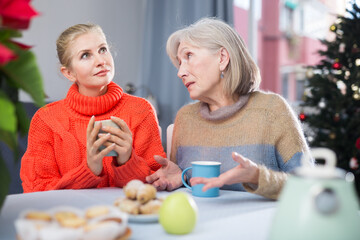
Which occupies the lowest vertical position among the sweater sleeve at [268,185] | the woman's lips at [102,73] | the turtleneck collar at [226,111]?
the sweater sleeve at [268,185]

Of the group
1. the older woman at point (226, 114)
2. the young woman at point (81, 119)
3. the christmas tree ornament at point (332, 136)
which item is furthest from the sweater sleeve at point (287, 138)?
the christmas tree ornament at point (332, 136)

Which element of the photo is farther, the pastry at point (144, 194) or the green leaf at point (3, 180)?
the pastry at point (144, 194)

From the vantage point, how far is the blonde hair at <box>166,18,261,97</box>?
144 cm

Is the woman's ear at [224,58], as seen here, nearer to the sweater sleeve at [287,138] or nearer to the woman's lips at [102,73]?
the sweater sleeve at [287,138]

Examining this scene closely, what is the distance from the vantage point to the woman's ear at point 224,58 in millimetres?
1452

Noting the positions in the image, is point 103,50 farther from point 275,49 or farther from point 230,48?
point 275,49

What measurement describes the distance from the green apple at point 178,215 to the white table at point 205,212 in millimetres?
15

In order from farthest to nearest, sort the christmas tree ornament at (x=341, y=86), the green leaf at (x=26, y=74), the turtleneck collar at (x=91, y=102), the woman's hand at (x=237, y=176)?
the christmas tree ornament at (x=341, y=86) → the turtleneck collar at (x=91, y=102) → the woman's hand at (x=237, y=176) → the green leaf at (x=26, y=74)

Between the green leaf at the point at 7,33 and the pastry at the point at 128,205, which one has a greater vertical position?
the green leaf at the point at 7,33

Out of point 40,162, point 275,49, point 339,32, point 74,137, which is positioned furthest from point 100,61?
point 275,49

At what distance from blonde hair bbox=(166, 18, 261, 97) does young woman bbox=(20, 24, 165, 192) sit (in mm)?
365

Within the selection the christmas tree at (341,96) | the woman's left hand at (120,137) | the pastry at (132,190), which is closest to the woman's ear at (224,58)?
the woman's left hand at (120,137)

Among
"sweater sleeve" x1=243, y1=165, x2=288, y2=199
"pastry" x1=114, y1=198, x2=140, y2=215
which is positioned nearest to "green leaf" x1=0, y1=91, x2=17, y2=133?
"pastry" x1=114, y1=198, x2=140, y2=215

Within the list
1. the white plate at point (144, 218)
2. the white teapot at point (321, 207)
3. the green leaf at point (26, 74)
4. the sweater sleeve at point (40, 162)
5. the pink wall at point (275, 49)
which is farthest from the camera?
the pink wall at point (275, 49)
